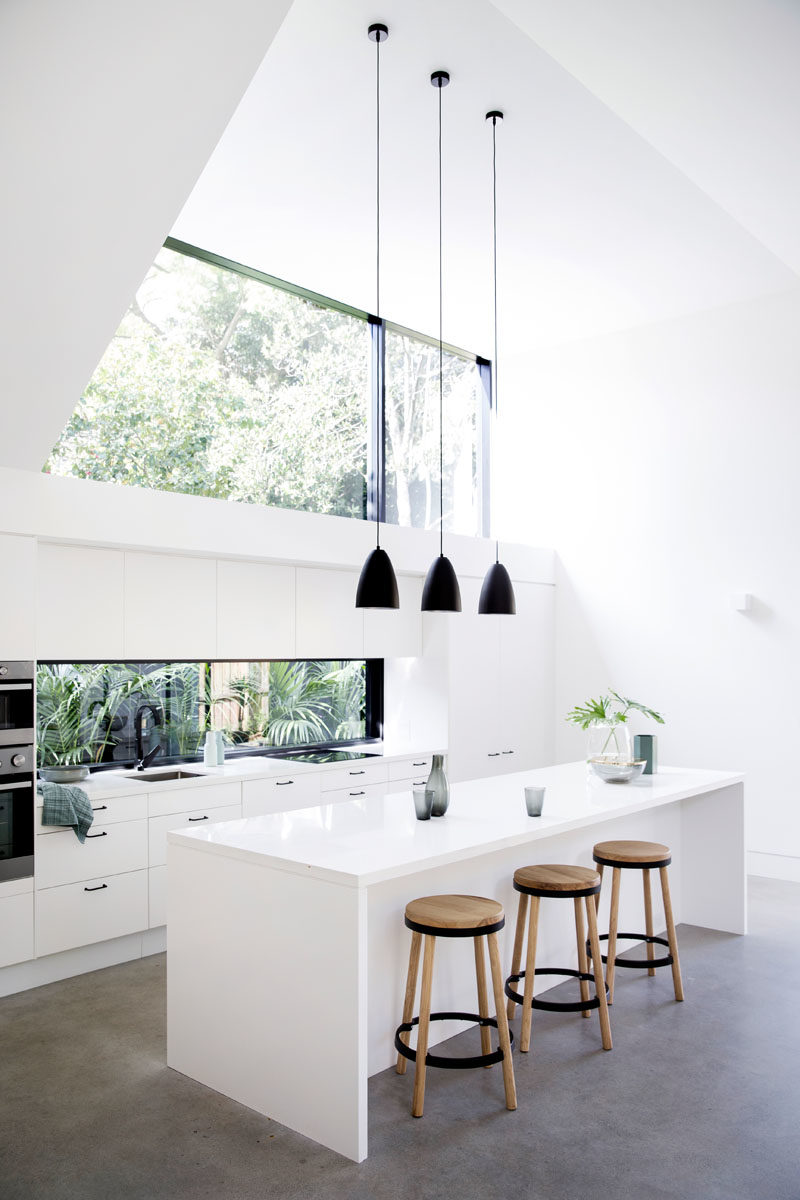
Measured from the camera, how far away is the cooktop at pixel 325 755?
5555 millimetres

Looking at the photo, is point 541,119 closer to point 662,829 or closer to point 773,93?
point 773,93

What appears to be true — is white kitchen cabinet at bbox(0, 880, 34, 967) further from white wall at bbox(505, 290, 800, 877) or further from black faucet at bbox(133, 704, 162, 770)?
white wall at bbox(505, 290, 800, 877)

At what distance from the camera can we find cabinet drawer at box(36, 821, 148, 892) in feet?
13.1

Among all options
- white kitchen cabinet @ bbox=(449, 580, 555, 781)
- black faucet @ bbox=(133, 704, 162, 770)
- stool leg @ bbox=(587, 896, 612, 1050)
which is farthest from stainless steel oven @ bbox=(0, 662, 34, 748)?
white kitchen cabinet @ bbox=(449, 580, 555, 781)

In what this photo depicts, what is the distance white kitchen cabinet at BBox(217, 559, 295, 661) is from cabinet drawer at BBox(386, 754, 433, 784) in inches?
40.4

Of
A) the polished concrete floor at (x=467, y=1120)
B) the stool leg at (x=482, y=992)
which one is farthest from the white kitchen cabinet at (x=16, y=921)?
the stool leg at (x=482, y=992)

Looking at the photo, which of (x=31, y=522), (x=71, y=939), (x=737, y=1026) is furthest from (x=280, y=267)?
(x=737, y=1026)

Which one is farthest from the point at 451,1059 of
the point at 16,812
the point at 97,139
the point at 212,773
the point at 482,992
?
the point at 97,139

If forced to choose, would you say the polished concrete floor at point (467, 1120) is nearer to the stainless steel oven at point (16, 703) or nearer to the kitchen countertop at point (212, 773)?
the kitchen countertop at point (212, 773)

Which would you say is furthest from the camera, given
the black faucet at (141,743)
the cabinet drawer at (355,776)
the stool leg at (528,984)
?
the cabinet drawer at (355,776)

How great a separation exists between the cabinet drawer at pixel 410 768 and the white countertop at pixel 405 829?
4.77ft

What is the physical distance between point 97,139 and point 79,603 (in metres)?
2.18

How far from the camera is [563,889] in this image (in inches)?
130

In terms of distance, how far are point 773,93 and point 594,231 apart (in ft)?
7.79
